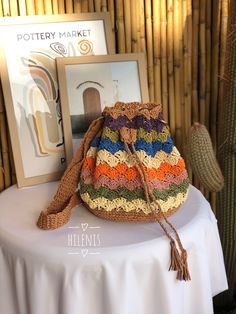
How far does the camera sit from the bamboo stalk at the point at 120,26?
3.34 feet

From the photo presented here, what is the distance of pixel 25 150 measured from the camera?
0.95 meters

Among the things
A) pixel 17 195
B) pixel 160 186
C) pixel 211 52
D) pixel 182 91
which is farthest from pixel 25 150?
pixel 211 52

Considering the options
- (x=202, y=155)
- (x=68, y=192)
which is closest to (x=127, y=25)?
(x=202, y=155)

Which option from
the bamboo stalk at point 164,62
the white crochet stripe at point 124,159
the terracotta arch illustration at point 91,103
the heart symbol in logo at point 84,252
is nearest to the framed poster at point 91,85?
the terracotta arch illustration at point 91,103

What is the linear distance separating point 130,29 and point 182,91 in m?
0.23

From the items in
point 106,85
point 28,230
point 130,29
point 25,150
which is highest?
point 130,29

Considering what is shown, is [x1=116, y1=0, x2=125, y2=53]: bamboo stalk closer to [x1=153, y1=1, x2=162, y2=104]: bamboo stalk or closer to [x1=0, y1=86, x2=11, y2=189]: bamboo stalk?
[x1=153, y1=1, x2=162, y2=104]: bamboo stalk

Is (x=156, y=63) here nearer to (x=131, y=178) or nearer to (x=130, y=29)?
(x=130, y=29)

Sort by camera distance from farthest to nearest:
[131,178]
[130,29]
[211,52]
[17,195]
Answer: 1. [211,52]
2. [130,29]
3. [17,195]
4. [131,178]

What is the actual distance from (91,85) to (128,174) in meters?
0.31

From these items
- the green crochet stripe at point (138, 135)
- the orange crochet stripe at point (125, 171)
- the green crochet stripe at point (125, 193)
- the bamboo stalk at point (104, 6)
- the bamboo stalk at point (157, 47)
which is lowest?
the green crochet stripe at point (125, 193)

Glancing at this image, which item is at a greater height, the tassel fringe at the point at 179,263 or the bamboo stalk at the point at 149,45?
the bamboo stalk at the point at 149,45

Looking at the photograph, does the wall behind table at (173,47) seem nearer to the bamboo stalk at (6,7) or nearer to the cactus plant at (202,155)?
the bamboo stalk at (6,7)

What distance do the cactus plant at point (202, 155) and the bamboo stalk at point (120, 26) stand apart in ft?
0.97
